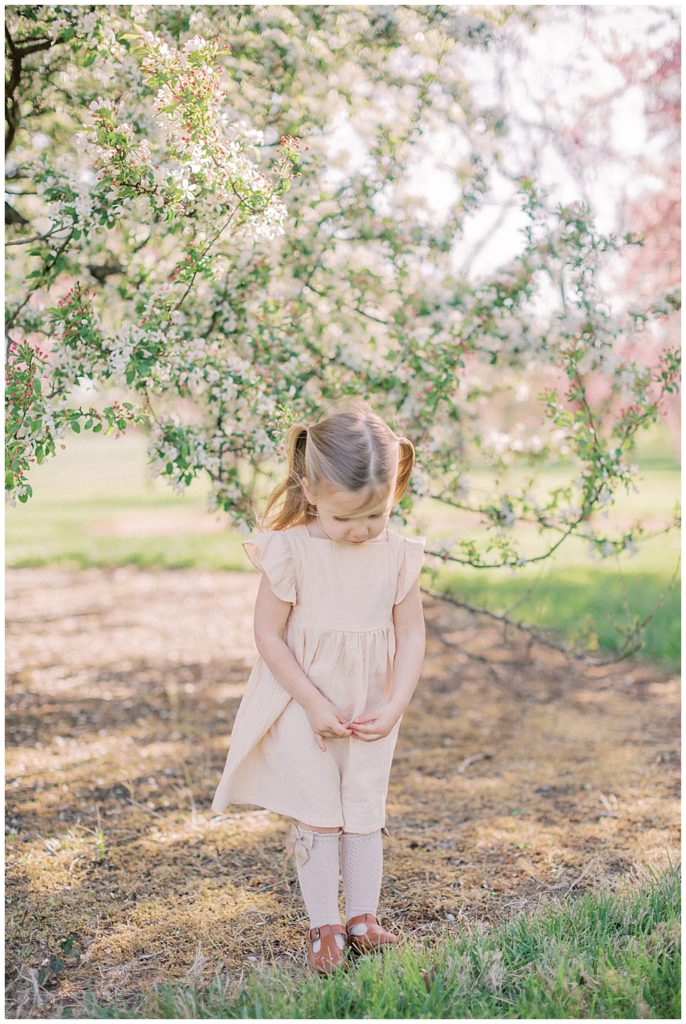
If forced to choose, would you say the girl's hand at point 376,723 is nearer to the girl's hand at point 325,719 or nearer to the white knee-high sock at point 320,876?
the girl's hand at point 325,719

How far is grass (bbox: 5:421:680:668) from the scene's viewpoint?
592cm

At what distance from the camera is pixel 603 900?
8.34ft

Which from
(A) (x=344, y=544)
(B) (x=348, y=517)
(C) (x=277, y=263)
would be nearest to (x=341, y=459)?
(B) (x=348, y=517)

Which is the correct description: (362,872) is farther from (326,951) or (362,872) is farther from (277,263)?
(277,263)

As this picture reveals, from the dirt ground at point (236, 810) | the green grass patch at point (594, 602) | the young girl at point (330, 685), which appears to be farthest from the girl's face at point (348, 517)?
the green grass patch at point (594, 602)

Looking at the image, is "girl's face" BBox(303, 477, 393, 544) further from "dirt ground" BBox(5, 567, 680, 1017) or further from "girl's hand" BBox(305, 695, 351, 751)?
"dirt ground" BBox(5, 567, 680, 1017)

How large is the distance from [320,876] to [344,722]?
0.42 m

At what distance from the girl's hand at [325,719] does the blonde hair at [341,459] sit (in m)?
0.50

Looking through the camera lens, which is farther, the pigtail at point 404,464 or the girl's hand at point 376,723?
the pigtail at point 404,464

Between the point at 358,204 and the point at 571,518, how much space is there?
144cm

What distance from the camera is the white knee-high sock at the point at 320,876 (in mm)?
2443

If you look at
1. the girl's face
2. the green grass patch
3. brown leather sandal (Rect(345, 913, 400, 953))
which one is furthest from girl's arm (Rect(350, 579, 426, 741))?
the green grass patch

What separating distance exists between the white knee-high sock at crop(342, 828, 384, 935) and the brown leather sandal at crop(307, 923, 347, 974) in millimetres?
78

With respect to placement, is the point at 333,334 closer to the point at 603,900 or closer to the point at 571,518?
the point at 571,518
